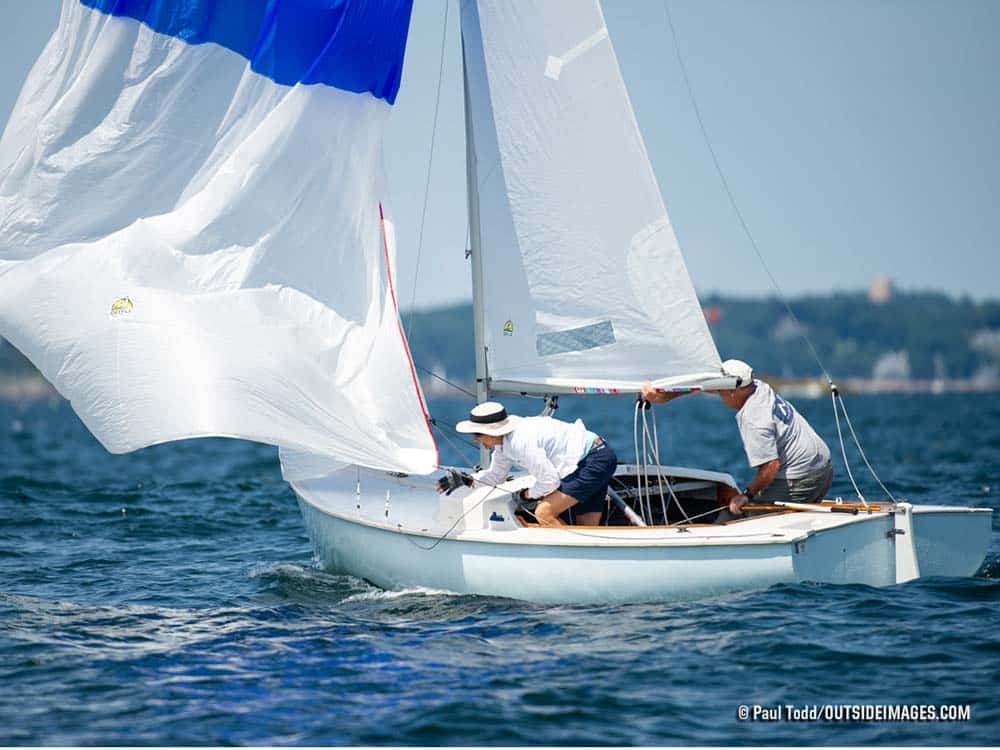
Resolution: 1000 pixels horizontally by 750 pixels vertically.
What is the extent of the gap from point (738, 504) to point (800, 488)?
1.82 feet

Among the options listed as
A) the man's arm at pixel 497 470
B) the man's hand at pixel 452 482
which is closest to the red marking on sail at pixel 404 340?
the man's hand at pixel 452 482

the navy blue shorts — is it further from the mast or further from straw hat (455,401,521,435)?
the mast

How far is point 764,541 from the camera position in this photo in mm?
7430

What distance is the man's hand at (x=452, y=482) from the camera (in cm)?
844

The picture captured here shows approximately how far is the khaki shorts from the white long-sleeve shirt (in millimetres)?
1498

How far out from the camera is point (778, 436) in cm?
865

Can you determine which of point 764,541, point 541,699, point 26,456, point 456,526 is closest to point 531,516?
point 456,526

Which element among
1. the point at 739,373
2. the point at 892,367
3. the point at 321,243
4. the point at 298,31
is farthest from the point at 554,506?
the point at 892,367

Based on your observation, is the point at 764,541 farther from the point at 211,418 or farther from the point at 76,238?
the point at 76,238

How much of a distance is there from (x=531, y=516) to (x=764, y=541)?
2055 millimetres

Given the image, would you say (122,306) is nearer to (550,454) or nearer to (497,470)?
(497,470)

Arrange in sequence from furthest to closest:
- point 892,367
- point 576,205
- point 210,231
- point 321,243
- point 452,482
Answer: point 892,367 < point 321,243 < point 576,205 < point 210,231 < point 452,482

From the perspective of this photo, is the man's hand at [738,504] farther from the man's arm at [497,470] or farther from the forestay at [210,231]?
the forestay at [210,231]

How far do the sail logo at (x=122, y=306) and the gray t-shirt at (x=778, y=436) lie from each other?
4.40 meters
